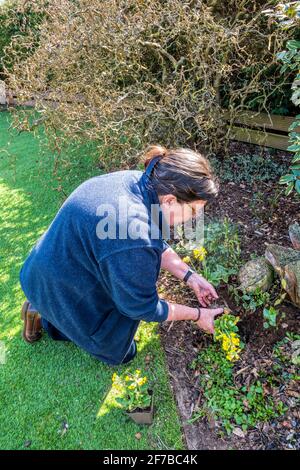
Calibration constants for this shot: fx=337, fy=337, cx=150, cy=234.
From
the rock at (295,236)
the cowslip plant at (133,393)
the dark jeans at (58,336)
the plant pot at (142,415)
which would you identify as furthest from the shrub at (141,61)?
the plant pot at (142,415)

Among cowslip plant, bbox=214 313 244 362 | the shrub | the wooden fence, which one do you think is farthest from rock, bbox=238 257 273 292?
the wooden fence

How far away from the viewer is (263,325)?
2297 millimetres

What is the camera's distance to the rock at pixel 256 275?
243 centimetres

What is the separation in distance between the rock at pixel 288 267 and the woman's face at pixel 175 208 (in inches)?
36.9

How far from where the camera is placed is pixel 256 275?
2457 mm

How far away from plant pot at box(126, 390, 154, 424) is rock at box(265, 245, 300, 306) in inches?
46.5

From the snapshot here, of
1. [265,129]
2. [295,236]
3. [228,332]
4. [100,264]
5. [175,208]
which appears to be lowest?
[228,332]

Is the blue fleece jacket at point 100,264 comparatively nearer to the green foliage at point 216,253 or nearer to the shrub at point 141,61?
the green foliage at point 216,253

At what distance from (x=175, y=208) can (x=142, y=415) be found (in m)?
1.23

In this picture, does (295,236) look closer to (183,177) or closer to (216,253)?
(216,253)

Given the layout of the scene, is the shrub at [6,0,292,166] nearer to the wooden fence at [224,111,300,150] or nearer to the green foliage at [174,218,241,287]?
the wooden fence at [224,111,300,150]

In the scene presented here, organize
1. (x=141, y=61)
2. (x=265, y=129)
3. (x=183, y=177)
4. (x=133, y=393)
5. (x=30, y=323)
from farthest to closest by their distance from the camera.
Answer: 1. (x=265, y=129)
2. (x=141, y=61)
3. (x=30, y=323)
4. (x=133, y=393)
5. (x=183, y=177)

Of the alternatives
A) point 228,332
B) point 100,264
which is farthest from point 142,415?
point 100,264

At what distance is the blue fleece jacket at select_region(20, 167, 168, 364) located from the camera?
5.17 ft
